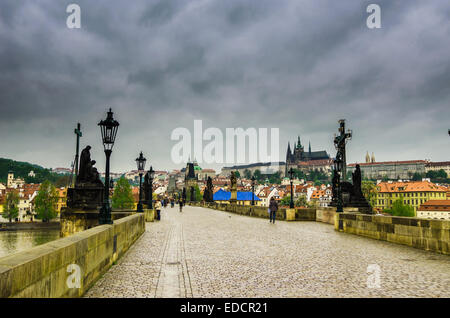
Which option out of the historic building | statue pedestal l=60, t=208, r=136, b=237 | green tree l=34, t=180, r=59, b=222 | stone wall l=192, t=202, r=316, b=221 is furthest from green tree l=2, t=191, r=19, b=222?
the historic building

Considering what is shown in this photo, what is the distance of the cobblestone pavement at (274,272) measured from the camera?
611cm

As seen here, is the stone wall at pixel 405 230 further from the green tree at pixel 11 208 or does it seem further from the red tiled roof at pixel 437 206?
the green tree at pixel 11 208

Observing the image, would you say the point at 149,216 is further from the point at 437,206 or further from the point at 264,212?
the point at 437,206

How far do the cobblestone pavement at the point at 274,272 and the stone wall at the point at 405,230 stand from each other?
1.10 feet

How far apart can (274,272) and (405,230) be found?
6637 mm

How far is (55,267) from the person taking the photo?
4633 millimetres

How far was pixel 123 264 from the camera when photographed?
8.92 meters

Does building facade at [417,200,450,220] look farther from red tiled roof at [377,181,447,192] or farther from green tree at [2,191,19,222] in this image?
green tree at [2,191,19,222]

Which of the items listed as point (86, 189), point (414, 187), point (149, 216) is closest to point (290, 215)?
point (149, 216)

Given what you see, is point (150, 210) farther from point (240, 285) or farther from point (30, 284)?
A: point (30, 284)

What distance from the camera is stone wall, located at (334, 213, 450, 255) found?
A: 10.4 metres

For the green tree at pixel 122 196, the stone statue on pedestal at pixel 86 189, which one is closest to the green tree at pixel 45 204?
the green tree at pixel 122 196

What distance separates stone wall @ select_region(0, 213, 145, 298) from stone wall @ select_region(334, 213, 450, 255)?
8.69 metres
